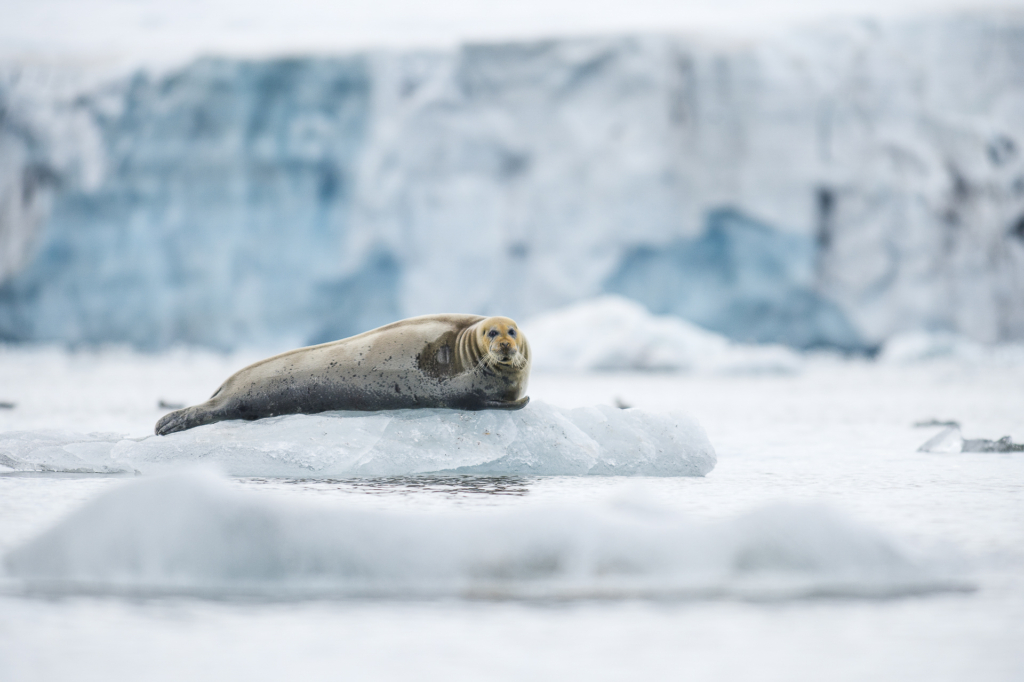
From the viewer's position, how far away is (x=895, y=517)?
2412mm

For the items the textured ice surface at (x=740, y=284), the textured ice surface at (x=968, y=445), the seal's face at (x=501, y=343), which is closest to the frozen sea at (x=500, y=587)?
the seal's face at (x=501, y=343)

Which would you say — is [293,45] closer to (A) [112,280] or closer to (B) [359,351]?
(A) [112,280]

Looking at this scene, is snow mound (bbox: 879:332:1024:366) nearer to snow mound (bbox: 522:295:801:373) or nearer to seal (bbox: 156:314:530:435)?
snow mound (bbox: 522:295:801:373)

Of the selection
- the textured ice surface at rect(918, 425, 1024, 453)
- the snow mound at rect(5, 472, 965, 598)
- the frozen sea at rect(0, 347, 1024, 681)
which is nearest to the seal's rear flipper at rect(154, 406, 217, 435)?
the frozen sea at rect(0, 347, 1024, 681)

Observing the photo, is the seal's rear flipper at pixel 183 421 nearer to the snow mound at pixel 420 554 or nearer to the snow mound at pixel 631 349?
the snow mound at pixel 420 554

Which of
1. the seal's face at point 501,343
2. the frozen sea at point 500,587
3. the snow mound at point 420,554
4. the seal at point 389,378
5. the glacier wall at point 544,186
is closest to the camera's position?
the frozen sea at point 500,587

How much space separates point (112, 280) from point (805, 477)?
45.2 ft

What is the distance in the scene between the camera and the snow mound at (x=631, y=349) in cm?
1210

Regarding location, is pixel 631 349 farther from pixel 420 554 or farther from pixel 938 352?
pixel 420 554

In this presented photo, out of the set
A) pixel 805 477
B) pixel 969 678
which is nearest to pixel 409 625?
pixel 969 678

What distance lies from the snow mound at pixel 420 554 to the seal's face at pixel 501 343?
1.65 m

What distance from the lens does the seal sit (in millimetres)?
3549

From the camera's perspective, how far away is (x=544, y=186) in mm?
14461

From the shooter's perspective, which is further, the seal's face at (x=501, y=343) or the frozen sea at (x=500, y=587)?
the seal's face at (x=501, y=343)
